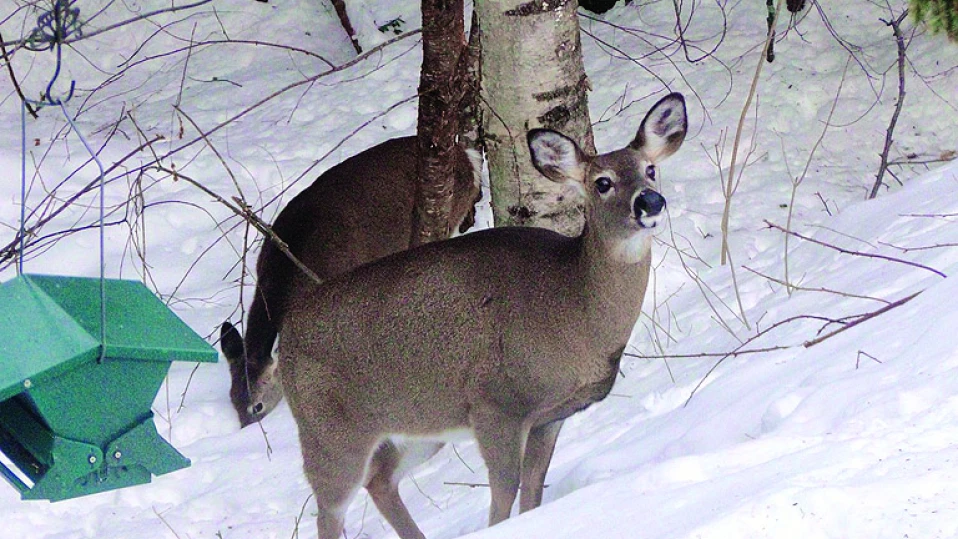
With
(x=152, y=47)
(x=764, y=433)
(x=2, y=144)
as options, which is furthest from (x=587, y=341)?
(x=152, y=47)

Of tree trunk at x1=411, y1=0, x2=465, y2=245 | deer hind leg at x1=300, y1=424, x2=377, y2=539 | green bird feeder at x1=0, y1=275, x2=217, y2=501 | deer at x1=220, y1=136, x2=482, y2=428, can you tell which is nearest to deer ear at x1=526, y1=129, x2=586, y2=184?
tree trunk at x1=411, y1=0, x2=465, y2=245

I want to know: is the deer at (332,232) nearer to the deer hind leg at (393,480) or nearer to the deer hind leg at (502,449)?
the deer hind leg at (393,480)

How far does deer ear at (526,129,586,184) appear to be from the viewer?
419 centimetres

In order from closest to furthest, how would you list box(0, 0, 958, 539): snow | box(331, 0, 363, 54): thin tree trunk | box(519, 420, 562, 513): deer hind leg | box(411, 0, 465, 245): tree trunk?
1. box(0, 0, 958, 539): snow
2. box(519, 420, 562, 513): deer hind leg
3. box(411, 0, 465, 245): tree trunk
4. box(331, 0, 363, 54): thin tree trunk

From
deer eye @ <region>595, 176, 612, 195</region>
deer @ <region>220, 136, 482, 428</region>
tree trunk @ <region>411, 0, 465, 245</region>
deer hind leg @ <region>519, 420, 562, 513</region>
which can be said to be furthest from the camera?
deer @ <region>220, 136, 482, 428</region>

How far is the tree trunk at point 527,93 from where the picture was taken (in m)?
4.86

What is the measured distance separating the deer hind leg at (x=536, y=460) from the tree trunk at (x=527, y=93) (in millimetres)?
1049

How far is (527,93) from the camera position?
4945mm

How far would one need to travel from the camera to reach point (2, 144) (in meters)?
8.57

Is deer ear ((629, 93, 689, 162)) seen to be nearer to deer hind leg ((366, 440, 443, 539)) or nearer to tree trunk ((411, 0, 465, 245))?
tree trunk ((411, 0, 465, 245))

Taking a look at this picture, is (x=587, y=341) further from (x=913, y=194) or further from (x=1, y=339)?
(x=913, y=194)

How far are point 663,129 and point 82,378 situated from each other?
2.26 metres

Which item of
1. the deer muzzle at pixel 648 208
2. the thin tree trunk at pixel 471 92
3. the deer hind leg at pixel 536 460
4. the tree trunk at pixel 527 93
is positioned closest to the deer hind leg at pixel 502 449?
the deer hind leg at pixel 536 460

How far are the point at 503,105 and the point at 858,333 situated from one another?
1.64 m
